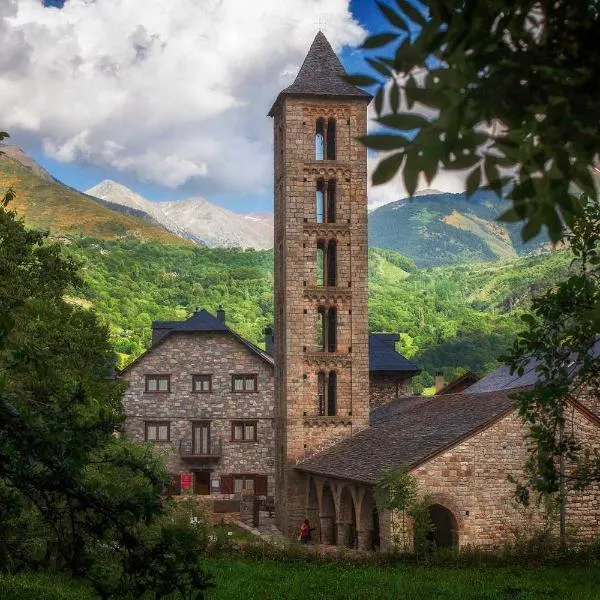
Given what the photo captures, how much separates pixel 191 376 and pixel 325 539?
47.4 ft

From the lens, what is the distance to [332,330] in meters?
37.7

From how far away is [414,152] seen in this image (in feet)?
12.2

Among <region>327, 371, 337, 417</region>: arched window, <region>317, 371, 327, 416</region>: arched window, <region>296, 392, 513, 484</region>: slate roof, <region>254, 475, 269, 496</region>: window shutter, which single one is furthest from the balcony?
<region>327, 371, 337, 417</region>: arched window

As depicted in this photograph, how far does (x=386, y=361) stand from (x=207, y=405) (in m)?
7.85

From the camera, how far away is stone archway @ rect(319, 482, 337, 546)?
3353 cm

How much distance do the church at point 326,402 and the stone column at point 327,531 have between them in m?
0.07

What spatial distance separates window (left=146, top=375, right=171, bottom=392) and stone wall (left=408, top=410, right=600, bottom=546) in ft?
A: 71.7

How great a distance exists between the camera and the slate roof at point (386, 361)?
46.6 metres

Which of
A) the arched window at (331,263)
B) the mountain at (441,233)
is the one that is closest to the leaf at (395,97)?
the arched window at (331,263)

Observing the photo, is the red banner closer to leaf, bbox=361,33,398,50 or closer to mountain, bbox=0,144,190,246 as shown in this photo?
leaf, bbox=361,33,398,50

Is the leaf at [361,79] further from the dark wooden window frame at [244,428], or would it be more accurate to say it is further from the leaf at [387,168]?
the dark wooden window frame at [244,428]

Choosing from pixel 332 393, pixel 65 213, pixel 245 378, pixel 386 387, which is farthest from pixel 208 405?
pixel 65 213

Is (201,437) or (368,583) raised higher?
(201,437)

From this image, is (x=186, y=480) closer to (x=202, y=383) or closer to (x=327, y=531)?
(x=202, y=383)
